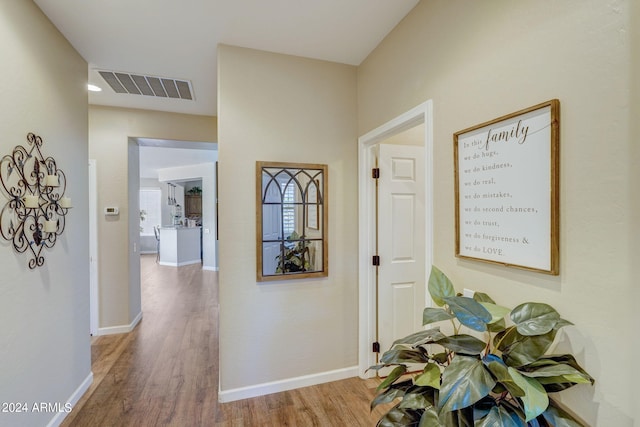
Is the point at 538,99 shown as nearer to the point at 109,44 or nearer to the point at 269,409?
the point at 269,409

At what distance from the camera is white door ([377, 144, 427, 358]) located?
2.59 metres

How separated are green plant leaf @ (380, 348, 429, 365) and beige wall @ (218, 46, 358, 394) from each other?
1.30 meters

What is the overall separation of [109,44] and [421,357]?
302 centimetres

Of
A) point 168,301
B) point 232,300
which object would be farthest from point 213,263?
point 232,300

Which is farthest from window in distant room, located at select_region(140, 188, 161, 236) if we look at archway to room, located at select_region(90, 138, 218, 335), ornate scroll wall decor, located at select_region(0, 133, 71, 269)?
ornate scroll wall decor, located at select_region(0, 133, 71, 269)

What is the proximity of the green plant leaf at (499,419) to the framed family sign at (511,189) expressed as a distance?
534 mm

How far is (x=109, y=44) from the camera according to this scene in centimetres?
228

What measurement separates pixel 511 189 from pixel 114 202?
159 inches

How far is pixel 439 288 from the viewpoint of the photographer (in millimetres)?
1301

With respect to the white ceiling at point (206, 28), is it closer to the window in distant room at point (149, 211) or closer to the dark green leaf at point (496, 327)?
the dark green leaf at point (496, 327)

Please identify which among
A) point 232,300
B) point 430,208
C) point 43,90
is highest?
point 43,90

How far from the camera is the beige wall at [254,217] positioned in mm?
2299

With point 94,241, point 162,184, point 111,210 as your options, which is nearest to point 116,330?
point 94,241

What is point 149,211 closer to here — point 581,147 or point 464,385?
point 464,385
